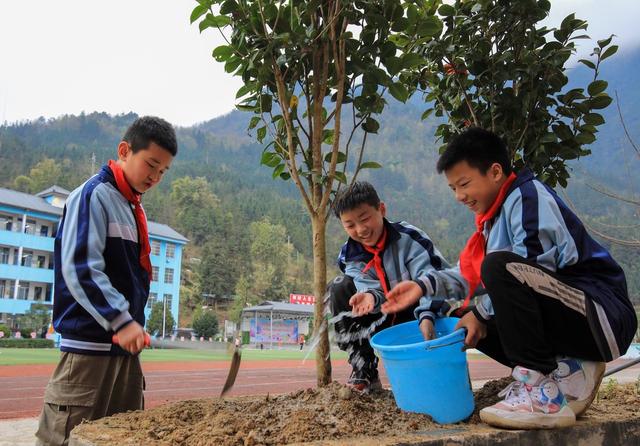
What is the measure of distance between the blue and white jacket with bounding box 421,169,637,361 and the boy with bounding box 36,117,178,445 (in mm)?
1421

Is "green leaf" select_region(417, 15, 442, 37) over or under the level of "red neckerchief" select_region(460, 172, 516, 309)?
over

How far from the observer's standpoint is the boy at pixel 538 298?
68.0 inches

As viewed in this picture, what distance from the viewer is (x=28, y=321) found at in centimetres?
2844

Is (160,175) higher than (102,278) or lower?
higher

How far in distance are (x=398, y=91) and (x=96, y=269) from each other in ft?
5.35

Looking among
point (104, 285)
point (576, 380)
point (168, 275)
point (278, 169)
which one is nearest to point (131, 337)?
point (104, 285)

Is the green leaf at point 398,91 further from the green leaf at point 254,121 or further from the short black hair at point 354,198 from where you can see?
the green leaf at point 254,121

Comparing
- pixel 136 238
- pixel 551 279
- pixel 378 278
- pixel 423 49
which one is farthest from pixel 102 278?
pixel 423 49

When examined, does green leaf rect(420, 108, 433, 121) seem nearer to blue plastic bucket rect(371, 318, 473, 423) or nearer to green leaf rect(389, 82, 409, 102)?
green leaf rect(389, 82, 409, 102)

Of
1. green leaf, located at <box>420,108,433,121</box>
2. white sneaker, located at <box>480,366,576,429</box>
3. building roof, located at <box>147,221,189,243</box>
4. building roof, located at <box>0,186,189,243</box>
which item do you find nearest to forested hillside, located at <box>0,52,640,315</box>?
building roof, located at <box>0,186,189,243</box>

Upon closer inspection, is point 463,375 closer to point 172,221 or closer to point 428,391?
point 428,391

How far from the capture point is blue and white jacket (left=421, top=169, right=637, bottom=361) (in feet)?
5.92

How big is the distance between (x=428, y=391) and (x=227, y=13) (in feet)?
6.29

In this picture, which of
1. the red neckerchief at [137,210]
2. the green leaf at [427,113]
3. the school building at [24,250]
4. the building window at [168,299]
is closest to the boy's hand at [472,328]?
the red neckerchief at [137,210]
